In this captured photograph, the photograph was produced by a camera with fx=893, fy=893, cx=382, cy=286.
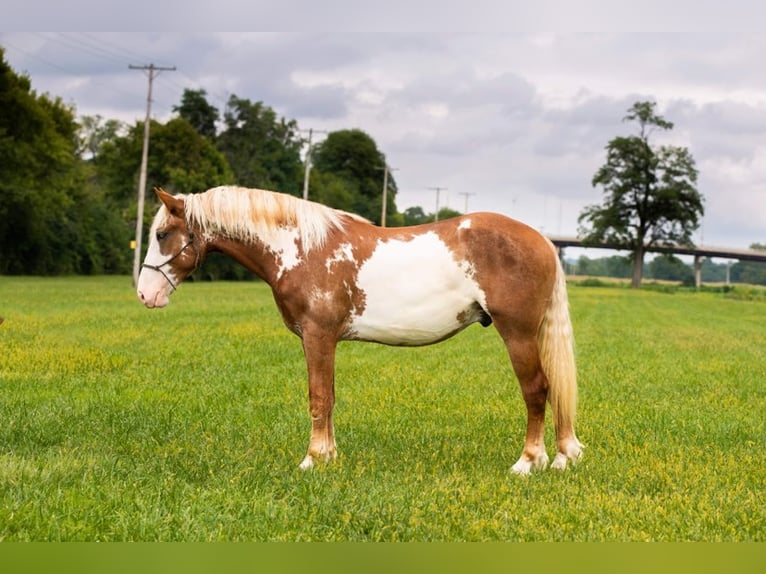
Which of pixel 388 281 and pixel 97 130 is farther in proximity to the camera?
pixel 97 130

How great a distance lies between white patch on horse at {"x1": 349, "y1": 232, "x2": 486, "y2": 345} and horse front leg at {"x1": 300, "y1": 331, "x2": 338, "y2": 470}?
308mm

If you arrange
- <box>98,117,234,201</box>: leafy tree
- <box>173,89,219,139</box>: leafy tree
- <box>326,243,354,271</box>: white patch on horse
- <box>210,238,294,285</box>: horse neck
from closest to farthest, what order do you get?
1. <box>326,243,354,271</box>: white patch on horse
2. <box>210,238,294,285</box>: horse neck
3. <box>98,117,234,201</box>: leafy tree
4. <box>173,89,219,139</box>: leafy tree

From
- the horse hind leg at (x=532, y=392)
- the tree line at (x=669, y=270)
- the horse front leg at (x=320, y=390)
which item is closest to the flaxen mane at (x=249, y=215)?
the horse front leg at (x=320, y=390)

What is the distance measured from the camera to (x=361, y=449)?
786 cm

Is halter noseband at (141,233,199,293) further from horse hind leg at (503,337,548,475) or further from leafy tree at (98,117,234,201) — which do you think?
leafy tree at (98,117,234,201)

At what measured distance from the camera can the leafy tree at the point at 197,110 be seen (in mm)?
85375

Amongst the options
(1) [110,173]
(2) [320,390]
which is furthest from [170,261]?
(1) [110,173]

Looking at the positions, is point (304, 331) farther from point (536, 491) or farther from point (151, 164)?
point (151, 164)

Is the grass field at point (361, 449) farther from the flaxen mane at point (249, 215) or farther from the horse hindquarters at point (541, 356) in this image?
the flaxen mane at point (249, 215)

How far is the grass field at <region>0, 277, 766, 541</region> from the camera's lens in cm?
549

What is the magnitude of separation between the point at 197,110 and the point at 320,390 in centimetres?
8231

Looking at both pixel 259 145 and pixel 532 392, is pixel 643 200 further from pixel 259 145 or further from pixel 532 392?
pixel 532 392

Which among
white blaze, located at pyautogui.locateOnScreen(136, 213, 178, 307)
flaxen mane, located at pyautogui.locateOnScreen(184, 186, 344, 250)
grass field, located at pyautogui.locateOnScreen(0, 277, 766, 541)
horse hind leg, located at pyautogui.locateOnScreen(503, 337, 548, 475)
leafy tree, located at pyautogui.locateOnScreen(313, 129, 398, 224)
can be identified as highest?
leafy tree, located at pyautogui.locateOnScreen(313, 129, 398, 224)

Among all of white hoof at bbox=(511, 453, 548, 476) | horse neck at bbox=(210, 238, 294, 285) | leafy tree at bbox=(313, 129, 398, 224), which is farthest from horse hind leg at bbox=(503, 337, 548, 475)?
leafy tree at bbox=(313, 129, 398, 224)
